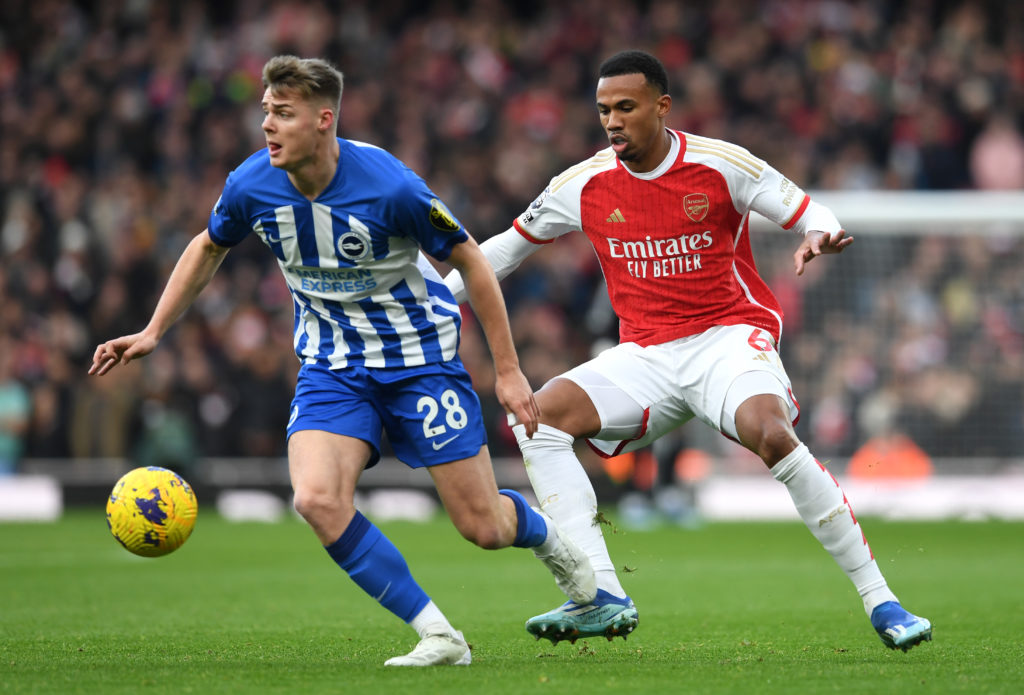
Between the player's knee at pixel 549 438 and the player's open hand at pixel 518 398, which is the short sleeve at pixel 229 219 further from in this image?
the player's knee at pixel 549 438

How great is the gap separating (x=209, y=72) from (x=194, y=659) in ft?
51.2

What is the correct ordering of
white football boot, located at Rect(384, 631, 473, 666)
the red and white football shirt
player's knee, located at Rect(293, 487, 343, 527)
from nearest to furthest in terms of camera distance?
1. player's knee, located at Rect(293, 487, 343, 527)
2. white football boot, located at Rect(384, 631, 473, 666)
3. the red and white football shirt

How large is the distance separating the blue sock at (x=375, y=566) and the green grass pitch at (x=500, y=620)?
10.9 inches

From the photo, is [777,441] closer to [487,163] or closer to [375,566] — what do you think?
[375,566]

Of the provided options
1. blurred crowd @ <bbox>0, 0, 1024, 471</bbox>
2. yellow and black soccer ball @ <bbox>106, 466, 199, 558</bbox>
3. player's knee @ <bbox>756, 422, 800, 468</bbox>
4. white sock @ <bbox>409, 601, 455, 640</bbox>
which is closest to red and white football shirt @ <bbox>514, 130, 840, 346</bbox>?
player's knee @ <bbox>756, 422, 800, 468</bbox>

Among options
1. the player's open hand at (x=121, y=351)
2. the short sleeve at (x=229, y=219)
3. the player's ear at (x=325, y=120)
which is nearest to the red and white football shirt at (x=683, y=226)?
the player's ear at (x=325, y=120)

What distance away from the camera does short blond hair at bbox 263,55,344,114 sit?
17.9 feet

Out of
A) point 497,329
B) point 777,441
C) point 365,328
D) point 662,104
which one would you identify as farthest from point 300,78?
point 777,441

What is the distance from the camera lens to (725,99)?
19625 mm

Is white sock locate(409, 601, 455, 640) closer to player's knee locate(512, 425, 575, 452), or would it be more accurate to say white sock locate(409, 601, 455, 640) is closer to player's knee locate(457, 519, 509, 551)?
player's knee locate(457, 519, 509, 551)

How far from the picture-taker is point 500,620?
24.7ft

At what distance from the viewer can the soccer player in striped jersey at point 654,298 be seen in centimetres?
618

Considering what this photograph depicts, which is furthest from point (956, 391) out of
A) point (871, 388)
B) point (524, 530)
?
point (524, 530)

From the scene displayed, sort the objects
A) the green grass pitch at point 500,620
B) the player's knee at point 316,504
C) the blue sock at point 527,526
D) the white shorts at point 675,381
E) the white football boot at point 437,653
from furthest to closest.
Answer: the white shorts at point 675,381
the blue sock at point 527,526
the white football boot at point 437,653
the player's knee at point 316,504
the green grass pitch at point 500,620
